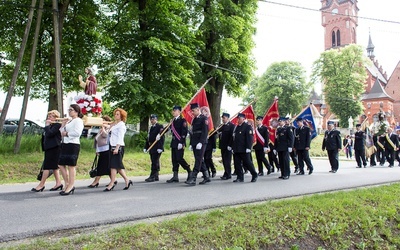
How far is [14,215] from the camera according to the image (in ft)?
17.9

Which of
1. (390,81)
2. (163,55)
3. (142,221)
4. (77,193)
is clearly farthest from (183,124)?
(390,81)

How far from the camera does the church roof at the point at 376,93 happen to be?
77000mm

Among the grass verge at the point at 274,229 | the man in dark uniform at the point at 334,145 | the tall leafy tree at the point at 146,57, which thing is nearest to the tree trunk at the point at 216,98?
the tall leafy tree at the point at 146,57

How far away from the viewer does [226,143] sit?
1102 centimetres

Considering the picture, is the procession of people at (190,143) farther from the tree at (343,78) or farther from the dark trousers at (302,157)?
the tree at (343,78)

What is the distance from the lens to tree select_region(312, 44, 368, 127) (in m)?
55.6

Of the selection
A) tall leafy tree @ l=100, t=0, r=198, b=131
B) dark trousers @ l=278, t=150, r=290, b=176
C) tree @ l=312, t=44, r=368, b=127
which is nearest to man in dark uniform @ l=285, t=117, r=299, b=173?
Result: dark trousers @ l=278, t=150, r=290, b=176

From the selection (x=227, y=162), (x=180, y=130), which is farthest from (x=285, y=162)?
(x=180, y=130)

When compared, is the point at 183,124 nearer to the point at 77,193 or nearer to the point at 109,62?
the point at 77,193

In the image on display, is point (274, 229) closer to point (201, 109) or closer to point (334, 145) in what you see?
point (201, 109)

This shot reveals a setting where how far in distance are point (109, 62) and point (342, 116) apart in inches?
1813

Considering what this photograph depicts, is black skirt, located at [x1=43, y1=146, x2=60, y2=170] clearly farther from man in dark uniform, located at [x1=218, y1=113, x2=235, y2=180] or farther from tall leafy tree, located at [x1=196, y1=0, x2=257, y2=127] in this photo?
tall leafy tree, located at [x1=196, y1=0, x2=257, y2=127]

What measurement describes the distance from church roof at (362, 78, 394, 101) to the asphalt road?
75.9 m

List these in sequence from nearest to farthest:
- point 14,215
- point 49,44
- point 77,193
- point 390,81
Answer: point 14,215 → point 77,193 → point 49,44 → point 390,81
